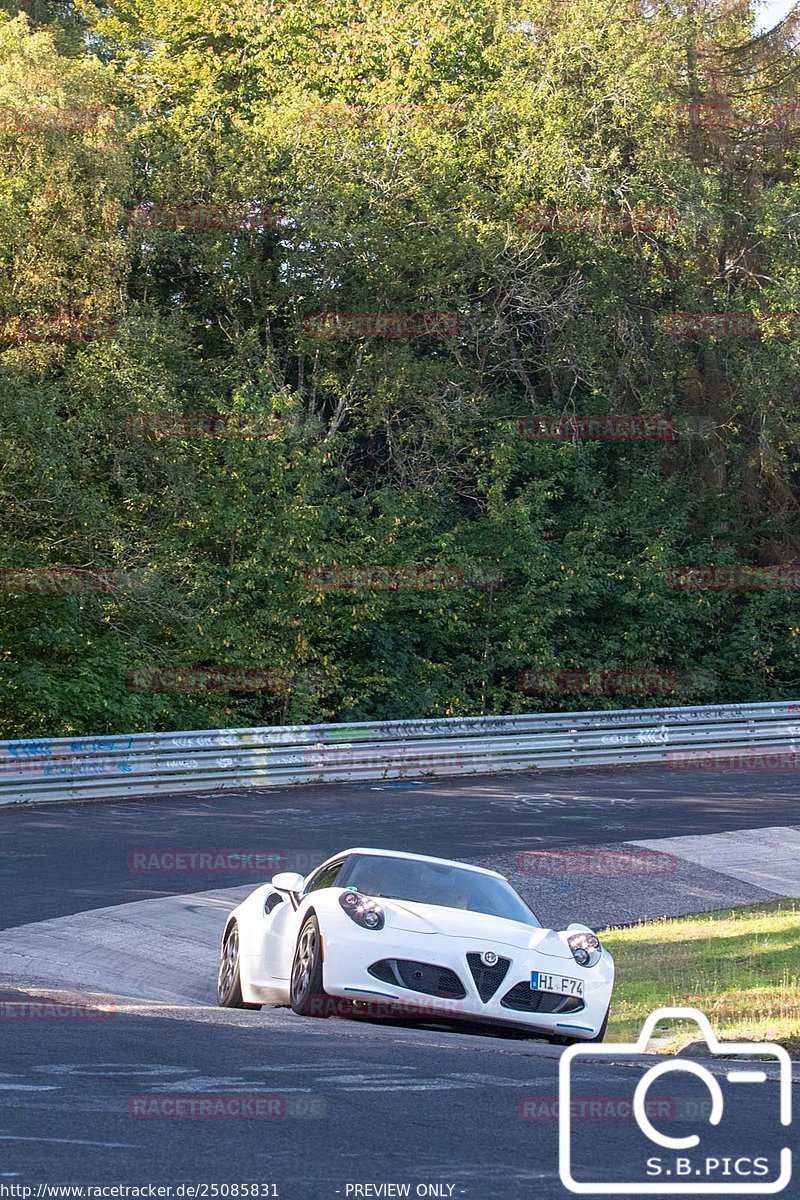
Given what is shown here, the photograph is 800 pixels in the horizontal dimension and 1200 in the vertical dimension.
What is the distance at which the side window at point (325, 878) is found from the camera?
9.60 meters

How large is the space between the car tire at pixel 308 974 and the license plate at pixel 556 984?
1.26m

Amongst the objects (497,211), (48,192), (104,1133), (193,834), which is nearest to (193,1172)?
(104,1133)

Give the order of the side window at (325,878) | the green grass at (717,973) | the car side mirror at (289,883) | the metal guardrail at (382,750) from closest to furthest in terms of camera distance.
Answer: the car side mirror at (289,883)
the side window at (325,878)
the green grass at (717,973)
the metal guardrail at (382,750)

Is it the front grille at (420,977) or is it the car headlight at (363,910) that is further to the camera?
the car headlight at (363,910)

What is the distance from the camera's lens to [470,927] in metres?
8.64

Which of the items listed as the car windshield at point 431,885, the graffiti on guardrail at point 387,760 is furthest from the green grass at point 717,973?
the graffiti on guardrail at point 387,760

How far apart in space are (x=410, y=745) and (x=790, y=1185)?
1845 cm

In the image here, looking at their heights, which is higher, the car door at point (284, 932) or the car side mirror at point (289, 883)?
the car side mirror at point (289, 883)

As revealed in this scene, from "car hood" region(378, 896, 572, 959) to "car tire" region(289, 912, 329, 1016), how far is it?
Result: 45cm

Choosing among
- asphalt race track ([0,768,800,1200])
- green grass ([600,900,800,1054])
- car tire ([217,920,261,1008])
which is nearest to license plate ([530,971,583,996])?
asphalt race track ([0,768,800,1200])

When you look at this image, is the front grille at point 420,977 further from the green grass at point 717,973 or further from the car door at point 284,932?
the green grass at point 717,973

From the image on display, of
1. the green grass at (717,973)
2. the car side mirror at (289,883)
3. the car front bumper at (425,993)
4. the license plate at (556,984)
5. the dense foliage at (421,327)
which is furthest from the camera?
the dense foliage at (421,327)

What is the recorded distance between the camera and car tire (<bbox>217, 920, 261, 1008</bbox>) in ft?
31.2

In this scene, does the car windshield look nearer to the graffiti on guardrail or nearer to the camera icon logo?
the camera icon logo
